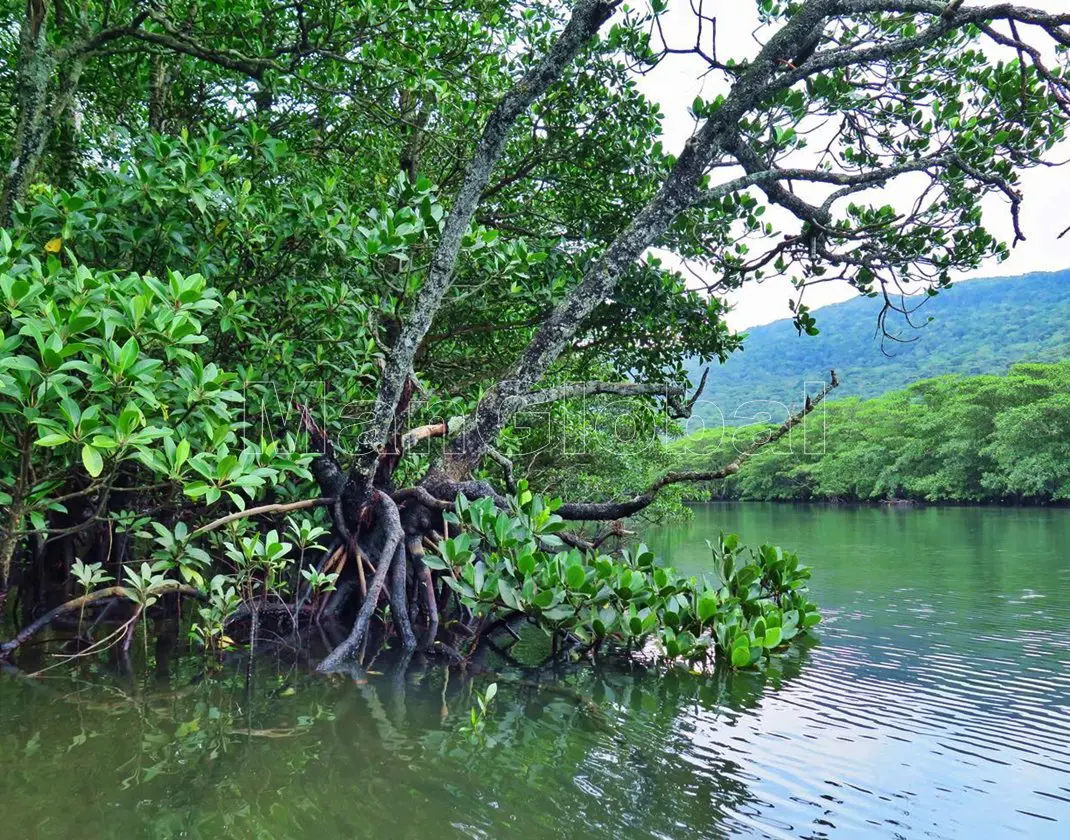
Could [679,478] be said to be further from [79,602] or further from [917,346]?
[917,346]

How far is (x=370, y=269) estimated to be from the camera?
19.1 ft

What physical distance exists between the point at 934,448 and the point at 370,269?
5500cm

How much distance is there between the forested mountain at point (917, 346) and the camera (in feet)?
333

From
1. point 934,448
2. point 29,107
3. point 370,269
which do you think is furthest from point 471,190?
point 934,448

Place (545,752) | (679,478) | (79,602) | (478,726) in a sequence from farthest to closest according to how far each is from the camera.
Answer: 1. (679,478)
2. (79,602)
3. (478,726)
4. (545,752)

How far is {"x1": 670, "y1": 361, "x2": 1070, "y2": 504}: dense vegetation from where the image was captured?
41656 millimetres

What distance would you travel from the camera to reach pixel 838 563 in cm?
1447

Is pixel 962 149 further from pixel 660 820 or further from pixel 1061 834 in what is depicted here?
pixel 660 820

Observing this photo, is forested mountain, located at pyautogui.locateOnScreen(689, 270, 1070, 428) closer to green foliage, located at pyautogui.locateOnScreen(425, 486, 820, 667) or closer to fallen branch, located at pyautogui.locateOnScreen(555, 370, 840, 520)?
fallen branch, located at pyautogui.locateOnScreen(555, 370, 840, 520)

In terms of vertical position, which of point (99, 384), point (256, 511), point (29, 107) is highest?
point (29, 107)

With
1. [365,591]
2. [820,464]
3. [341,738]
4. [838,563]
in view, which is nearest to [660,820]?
[341,738]

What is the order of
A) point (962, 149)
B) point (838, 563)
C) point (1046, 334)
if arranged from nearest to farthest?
point (962, 149) → point (838, 563) → point (1046, 334)

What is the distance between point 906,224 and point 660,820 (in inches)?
251

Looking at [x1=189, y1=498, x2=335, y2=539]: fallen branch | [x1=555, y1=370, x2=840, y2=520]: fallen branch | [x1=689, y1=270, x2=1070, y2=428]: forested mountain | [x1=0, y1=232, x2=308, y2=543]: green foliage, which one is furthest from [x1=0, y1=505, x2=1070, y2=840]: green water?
[x1=689, y1=270, x2=1070, y2=428]: forested mountain
